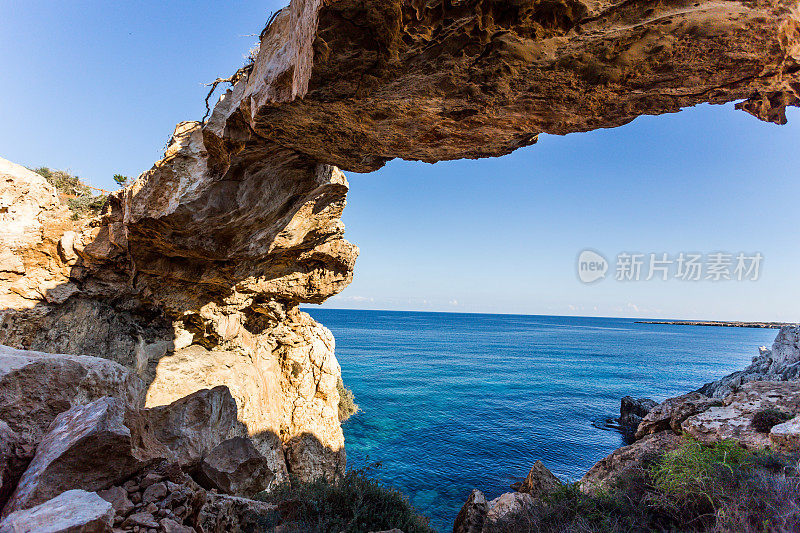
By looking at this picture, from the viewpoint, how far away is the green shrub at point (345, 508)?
4.27m

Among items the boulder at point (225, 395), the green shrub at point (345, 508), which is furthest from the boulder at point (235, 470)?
the boulder at point (225, 395)

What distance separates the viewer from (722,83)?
3184 millimetres

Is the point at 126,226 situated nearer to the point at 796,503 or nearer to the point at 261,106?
the point at 261,106

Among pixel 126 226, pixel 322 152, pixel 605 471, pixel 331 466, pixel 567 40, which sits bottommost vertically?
pixel 331 466

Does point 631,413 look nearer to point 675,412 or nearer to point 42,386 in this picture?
point 675,412

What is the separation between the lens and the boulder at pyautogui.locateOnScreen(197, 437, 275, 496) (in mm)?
4488

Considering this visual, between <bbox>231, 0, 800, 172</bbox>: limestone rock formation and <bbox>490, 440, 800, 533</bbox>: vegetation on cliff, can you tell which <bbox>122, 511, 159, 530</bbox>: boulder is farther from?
<bbox>490, 440, 800, 533</bbox>: vegetation on cliff

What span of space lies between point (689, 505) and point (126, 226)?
11.5 meters

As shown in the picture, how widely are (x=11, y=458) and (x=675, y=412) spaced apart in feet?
37.4

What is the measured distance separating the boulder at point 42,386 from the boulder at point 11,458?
20 centimetres

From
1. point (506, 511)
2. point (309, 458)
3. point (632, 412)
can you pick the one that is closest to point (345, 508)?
point (506, 511)

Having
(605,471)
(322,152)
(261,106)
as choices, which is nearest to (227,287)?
(322,152)

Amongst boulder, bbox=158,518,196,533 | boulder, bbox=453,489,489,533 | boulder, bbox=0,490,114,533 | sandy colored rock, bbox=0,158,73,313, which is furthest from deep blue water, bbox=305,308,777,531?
sandy colored rock, bbox=0,158,73,313

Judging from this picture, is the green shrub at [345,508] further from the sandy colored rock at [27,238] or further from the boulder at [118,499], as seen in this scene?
the sandy colored rock at [27,238]
